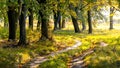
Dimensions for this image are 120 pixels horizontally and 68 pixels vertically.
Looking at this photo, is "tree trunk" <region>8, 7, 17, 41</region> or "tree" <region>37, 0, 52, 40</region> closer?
"tree" <region>37, 0, 52, 40</region>

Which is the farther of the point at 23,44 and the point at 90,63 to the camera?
the point at 23,44

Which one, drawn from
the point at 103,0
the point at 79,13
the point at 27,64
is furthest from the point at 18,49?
the point at 79,13

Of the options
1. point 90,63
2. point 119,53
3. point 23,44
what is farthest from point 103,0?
point 90,63

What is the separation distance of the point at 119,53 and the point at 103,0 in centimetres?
2584

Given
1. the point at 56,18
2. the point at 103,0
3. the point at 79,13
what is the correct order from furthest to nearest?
the point at 79,13 → the point at 56,18 → the point at 103,0

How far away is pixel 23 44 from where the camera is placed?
94.7ft

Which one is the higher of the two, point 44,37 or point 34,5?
point 34,5

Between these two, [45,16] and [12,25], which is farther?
[12,25]

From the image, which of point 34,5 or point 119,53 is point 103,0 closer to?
point 34,5

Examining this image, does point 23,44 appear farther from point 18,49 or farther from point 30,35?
point 30,35

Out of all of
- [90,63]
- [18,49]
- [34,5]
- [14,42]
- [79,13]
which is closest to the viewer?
[90,63]

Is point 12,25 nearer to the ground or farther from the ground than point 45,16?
nearer to the ground

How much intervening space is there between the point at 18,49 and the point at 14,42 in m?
5.57

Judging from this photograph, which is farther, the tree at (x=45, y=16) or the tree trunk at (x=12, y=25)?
the tree trunk at (x=12, y=25)
